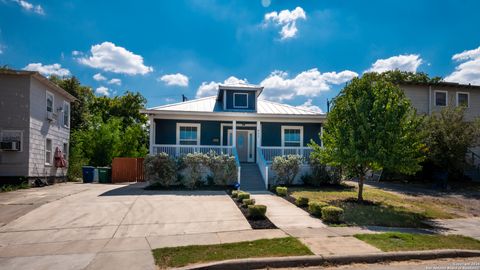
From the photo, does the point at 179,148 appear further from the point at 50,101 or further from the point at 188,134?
the point at 50,101

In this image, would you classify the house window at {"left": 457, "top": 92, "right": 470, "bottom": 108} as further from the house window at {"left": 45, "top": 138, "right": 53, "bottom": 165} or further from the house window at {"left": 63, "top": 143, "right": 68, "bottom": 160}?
the house window at {"left": 63, "top": 143, "right": 68, "bottom": 160}

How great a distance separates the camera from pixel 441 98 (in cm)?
2278

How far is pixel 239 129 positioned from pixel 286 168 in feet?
16.9

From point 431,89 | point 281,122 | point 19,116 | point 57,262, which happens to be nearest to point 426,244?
point 57,262

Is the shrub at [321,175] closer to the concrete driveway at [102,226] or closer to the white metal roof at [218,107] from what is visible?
the white metal roof at [218,107]

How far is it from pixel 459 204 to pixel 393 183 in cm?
622

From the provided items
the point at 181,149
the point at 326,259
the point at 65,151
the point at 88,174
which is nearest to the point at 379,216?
the point at 326,259

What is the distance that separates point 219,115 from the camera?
58.2ft

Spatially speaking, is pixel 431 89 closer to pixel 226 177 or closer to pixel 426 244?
pixel 226 177

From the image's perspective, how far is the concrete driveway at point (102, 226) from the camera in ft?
18.4

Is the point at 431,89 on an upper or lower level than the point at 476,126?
upper

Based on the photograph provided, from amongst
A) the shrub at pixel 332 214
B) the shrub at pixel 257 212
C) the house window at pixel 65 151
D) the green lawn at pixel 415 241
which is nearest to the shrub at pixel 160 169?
the shrub at pixel 257 212

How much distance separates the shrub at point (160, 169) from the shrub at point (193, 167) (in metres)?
0.66

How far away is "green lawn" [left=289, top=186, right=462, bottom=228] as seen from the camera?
9.05 metres
